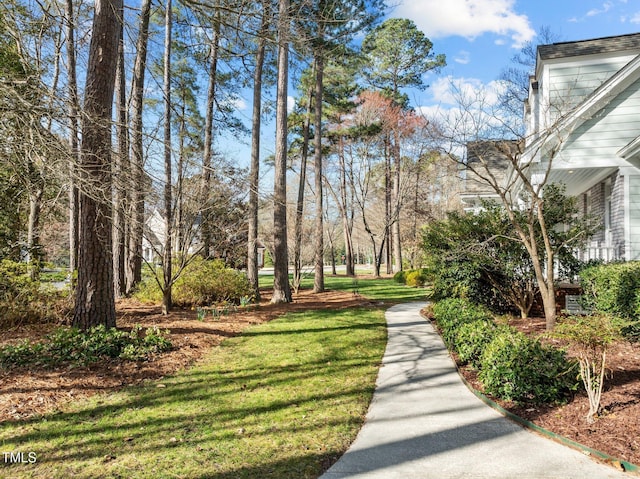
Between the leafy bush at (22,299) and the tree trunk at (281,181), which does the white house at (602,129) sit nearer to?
the tree trunk at (281,181)

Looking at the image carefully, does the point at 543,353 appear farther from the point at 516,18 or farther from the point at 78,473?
the point at 516,18

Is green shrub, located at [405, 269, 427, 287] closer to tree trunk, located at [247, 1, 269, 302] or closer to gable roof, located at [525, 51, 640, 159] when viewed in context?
tree trunk, located at [247, 1, 269, 302]

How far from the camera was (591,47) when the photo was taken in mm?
10859

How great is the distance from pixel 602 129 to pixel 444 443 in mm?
9060

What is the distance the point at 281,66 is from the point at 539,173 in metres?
7.56

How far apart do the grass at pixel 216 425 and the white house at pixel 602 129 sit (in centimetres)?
599

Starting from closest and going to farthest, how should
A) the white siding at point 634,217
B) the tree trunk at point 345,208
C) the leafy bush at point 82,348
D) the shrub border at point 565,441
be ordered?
1. the shrub border at point 565,441
2. the leafy bush at point 82,348
3. the white siding at point 634,217
4. the tree trunk at point 345,208

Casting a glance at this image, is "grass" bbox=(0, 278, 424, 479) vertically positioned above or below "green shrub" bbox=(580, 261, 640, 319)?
below

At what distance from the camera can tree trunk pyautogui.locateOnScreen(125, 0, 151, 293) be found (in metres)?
5.87

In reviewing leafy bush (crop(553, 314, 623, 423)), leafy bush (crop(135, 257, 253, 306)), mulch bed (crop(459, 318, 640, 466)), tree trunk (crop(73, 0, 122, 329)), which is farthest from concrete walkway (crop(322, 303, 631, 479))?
leafy bush (crop(135, 257, 253, 306))

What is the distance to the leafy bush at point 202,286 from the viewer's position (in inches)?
404

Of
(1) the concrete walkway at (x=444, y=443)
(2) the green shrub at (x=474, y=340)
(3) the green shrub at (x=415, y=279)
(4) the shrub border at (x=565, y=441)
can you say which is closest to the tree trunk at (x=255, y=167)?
(2) the green shrub at (x=474, y=340)

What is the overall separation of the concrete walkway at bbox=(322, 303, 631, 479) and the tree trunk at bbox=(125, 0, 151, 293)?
3673 mm

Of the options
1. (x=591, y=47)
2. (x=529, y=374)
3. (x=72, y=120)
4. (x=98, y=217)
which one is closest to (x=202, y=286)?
(x=98, y=217)
